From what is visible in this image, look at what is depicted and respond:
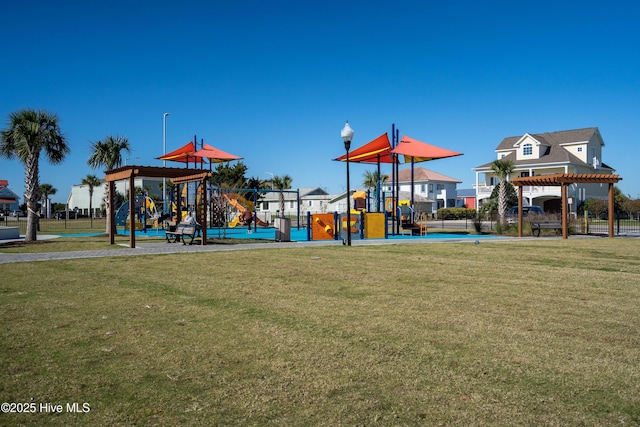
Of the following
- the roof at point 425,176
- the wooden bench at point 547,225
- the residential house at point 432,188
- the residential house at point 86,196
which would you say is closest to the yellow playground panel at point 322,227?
the wooden bench at point 547,225

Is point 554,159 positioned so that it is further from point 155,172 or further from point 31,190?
point 31,190

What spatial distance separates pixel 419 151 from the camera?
83.6ft

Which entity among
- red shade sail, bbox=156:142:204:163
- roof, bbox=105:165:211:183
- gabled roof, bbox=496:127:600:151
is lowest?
roof, bbox=105:165:211:183

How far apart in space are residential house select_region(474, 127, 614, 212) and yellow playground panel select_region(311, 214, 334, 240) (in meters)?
35.6

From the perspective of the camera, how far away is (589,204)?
48.5 m

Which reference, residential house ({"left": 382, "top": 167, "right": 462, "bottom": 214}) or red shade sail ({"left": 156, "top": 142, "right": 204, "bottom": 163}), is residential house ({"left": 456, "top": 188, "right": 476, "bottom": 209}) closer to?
residential house ({"left": 382, "top": 167, "right": 462, "bottom": 214})

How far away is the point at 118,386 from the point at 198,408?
0.85 m

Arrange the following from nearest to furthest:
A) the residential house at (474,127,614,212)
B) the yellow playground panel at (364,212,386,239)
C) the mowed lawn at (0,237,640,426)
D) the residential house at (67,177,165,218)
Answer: the mowed lawn at (0,237,640,426)
the yellow playground panel at (364,212,386,239)
the residential house at (474,127,614,212)
the residential house at (67,177,165,218)

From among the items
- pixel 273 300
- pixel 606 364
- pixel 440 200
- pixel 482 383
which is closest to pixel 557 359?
pixel 606 364

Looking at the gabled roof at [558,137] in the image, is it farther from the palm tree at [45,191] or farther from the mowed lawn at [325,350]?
the palm tree at [45,191]

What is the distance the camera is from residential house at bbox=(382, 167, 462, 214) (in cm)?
7544

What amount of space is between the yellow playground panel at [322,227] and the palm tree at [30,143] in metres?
11.6

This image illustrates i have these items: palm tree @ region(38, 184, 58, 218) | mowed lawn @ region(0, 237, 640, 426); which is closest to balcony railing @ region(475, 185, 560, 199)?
mowed lawn @ region(0, 237, 640, 426)

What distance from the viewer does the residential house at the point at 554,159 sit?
53.0 metres
